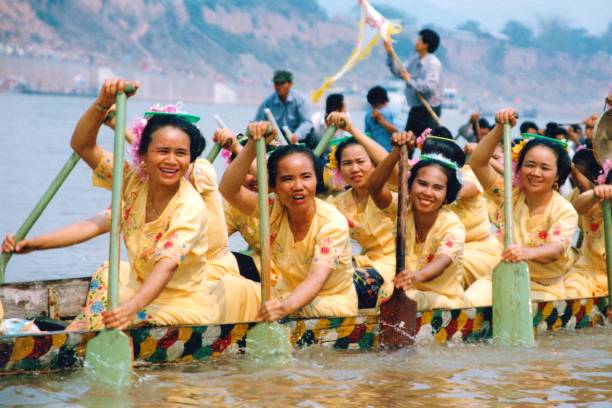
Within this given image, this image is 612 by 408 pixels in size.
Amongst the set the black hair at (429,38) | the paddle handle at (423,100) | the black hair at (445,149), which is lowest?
the black hair at (445,149)

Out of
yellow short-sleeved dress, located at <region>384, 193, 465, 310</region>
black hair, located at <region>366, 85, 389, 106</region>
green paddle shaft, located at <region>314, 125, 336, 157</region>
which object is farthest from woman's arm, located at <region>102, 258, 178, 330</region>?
black hair, located at <region>366, 85, 389, 106</region>

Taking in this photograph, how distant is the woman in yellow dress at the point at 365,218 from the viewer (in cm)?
825

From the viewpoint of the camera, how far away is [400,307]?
24.7ft

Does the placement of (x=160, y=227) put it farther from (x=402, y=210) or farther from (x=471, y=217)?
(x=471, y=217)

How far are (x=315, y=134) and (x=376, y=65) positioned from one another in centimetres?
12397

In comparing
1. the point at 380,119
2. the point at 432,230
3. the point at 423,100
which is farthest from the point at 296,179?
the point at 380,119

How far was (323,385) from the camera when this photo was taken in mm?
6980

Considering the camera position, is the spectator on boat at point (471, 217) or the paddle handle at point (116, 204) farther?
the spectator on boat at point (471, 217)

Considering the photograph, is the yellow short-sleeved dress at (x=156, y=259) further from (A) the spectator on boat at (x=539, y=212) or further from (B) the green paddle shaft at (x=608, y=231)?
(B) the green paddle shaft at (x=608, y=231)

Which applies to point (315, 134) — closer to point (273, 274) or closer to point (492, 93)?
point (273, 274)

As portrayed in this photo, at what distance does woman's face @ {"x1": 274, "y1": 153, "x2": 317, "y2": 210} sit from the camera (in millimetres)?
7176

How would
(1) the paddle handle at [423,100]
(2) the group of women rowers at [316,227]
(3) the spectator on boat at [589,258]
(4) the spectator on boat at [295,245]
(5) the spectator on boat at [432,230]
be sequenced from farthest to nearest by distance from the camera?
(1) the paddle handle at [423,100] < (3) the spectator on boat at [589,258] < (5) the spectator on boat at [432,230] < (4) the spectator on boat at [295,245] < (2) the group of women rowers at [316,227]

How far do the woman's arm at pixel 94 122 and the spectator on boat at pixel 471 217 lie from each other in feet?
8.02

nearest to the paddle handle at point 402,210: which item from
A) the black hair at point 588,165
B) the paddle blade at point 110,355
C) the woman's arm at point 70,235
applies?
the woman's arm at point 70,235
